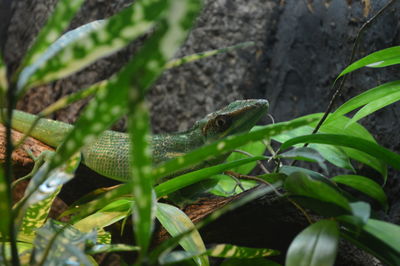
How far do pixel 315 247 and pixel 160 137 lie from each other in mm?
1857

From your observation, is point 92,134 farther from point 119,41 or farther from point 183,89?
point 183,89

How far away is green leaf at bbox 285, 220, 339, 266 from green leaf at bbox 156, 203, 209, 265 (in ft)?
1.04

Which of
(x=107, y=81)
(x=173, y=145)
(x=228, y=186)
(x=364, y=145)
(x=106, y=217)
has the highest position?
(x=107, y=81)

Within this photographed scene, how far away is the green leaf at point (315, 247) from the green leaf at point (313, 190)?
7 cm

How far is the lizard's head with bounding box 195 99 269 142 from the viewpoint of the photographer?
7.23ft

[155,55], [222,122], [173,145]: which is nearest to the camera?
[155,55]

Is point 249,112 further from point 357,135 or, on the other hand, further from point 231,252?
point 231,252

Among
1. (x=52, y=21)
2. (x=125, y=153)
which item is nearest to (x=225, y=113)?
(x=125, y=153)

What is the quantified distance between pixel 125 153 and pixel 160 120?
928 mm

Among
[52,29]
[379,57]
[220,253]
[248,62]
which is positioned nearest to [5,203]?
[52,29]

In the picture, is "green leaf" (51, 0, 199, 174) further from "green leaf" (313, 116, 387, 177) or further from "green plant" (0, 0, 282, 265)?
"green leaf" (313, 116, 387, 177)

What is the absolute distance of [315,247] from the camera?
2.96 feet

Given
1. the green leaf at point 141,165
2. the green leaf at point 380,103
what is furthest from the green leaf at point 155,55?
the green leaf at point 380,103

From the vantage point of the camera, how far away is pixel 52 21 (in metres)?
0.68
